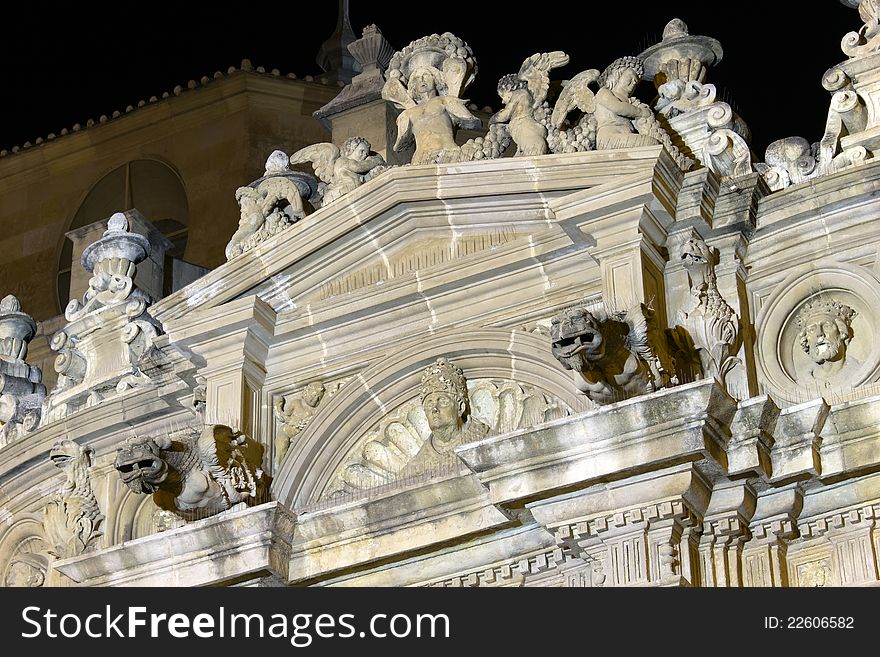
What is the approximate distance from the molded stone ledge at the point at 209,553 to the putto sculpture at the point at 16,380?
2.90 meters

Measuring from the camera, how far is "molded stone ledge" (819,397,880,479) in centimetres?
1424

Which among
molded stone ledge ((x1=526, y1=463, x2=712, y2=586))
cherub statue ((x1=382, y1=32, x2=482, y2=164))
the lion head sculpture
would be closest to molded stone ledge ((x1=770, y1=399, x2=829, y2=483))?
molded stone ledge ((x1=526, y1=463, x2=712, y2=586))

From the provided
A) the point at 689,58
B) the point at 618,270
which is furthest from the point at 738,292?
the point at 689,58

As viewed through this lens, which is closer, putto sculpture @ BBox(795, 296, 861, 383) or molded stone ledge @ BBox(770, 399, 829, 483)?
molded stone ledge @ BBox(770, 399, 829, 483)

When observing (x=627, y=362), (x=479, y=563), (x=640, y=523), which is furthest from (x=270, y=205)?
(x=640, y=523)

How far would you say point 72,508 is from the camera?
57.5 feet

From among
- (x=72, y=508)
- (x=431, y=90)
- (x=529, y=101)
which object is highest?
(x=431, y=90)

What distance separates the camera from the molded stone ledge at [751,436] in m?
14.2

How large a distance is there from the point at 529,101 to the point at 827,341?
2999 millimetres

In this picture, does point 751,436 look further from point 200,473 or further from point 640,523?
point 200,473

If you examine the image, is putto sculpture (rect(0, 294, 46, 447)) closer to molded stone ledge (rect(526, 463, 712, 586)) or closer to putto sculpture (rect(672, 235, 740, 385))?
molded stone ledge (rect(526, 463, 712, 586))

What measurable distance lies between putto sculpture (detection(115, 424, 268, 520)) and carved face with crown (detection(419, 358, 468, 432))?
1327 mm

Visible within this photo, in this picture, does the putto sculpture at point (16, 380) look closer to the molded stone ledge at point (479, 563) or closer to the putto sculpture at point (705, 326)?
the molded stone ledge at point (479, 563)

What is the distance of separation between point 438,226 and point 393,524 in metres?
2.29
